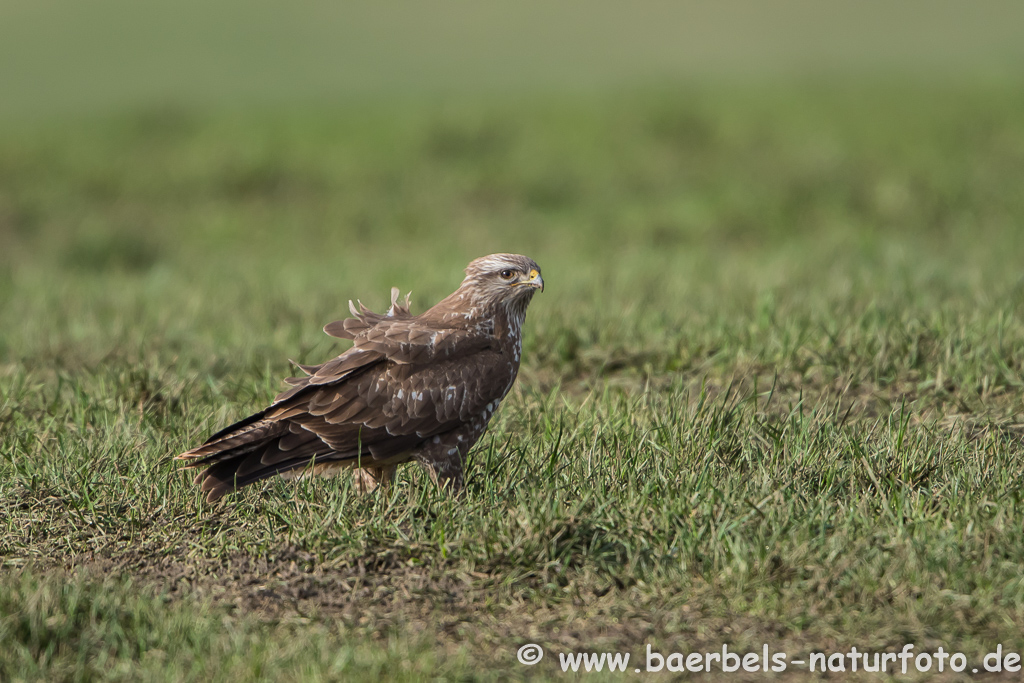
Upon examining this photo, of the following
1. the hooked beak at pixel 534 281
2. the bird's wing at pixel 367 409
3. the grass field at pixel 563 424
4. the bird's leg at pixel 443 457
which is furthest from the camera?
the hooked beak at pixel 534 281

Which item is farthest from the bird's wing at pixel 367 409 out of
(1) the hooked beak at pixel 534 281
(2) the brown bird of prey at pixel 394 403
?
(1) the hooked beak at pixel 534 281

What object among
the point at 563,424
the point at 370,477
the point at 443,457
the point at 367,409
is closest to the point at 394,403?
the point at 367,409

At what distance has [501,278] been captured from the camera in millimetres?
4246

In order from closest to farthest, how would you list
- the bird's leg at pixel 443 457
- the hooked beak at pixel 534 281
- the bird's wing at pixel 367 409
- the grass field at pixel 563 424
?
the grass field at pixel 563 424 → the bird's wing at pixel 367 409 → the bird's leg at pixel 443 457 → the hooked beak at pixel 534 281

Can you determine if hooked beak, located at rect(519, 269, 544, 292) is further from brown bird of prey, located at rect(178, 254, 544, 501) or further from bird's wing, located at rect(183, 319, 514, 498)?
bird's wing, located at rect(183, 319, 514, 498)

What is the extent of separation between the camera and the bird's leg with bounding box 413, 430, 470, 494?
4070 mm

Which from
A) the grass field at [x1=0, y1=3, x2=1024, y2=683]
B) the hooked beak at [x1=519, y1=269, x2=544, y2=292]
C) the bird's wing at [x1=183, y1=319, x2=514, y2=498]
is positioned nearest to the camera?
the grass field at [x1=0, y1=3, x2=1024, y2=683]

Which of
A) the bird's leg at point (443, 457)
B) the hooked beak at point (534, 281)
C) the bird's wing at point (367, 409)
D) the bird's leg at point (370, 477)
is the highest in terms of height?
the hooked beak at point (534, 281)

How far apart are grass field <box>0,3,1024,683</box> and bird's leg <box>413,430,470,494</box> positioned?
0.29ft

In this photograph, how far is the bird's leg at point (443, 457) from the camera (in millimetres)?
4070

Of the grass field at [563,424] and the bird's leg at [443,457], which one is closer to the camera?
the grass field at [563,424]

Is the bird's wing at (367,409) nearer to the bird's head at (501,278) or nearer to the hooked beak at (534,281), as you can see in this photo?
the bird's head at (501,278)

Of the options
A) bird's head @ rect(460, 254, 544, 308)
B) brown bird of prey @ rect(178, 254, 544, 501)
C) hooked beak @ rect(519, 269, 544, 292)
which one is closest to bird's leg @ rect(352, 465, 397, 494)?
brown bird of prey @ rect(178, 254, 544, 501)

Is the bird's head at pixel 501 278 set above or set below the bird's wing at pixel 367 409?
above
